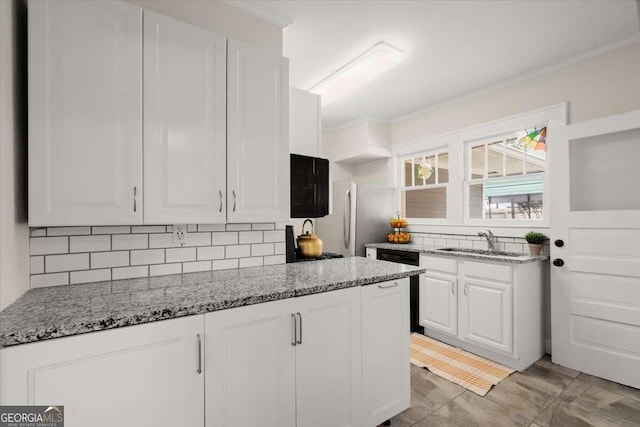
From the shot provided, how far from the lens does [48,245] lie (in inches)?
60.1

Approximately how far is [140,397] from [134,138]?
115 cm

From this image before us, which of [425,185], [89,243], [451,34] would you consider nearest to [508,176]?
[425,185]

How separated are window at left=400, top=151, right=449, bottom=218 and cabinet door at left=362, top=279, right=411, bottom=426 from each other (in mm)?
2462

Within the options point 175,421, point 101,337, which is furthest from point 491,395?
point 101,337

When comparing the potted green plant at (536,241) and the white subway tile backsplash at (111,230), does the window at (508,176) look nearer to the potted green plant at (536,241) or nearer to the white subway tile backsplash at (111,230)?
the potted green plant at (536,241)

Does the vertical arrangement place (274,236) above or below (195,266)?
above

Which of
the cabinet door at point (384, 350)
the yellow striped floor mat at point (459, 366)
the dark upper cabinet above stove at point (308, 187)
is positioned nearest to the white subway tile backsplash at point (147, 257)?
the dark upper cabinet above stove at point (308, 187)

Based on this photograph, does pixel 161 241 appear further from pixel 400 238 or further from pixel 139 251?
pixel 400 238

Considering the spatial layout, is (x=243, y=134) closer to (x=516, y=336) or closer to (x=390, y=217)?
(x=516, y=336)

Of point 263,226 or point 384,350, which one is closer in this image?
point 384,350

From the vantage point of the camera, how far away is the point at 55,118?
1354 mm

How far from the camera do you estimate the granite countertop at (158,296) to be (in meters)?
1.02

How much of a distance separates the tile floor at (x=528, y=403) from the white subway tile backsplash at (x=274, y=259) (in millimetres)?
1249

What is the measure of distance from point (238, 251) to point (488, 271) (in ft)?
7.07
